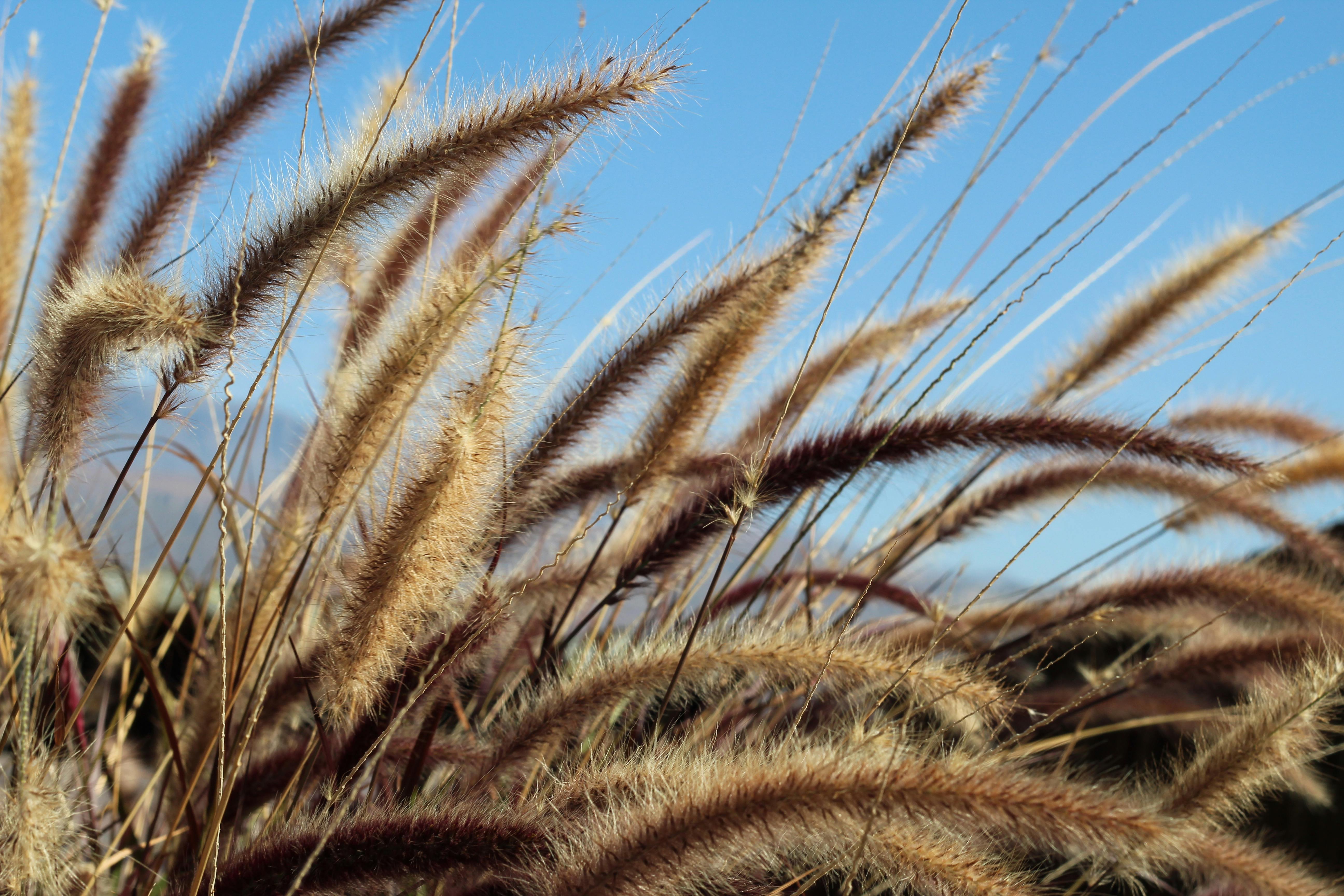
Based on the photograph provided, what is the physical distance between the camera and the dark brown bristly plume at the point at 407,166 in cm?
85

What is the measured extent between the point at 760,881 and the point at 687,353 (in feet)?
2.13

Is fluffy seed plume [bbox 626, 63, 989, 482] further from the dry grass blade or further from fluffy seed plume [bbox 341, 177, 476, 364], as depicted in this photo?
the dry grass blade

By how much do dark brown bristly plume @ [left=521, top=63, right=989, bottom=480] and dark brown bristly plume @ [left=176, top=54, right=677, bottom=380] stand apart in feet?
1.11

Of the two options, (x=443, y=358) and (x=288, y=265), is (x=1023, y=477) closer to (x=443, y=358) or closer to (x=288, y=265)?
(x=443, y=358)

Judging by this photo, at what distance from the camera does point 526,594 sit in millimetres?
1232

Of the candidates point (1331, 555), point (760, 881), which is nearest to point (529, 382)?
point (760, 881)

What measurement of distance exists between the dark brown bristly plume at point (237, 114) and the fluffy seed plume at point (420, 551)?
0.86 m

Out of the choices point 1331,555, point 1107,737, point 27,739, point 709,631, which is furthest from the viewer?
point 1107,737

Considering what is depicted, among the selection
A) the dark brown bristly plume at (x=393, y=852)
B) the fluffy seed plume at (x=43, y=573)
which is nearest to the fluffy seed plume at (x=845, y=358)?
the dark brown bristly plume at (x=393, y=852)

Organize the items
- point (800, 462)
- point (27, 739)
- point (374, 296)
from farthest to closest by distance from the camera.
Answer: point (374, 296), point (800, 462), point (27, 739)

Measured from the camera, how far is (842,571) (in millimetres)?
1286

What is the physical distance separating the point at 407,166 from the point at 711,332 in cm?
45

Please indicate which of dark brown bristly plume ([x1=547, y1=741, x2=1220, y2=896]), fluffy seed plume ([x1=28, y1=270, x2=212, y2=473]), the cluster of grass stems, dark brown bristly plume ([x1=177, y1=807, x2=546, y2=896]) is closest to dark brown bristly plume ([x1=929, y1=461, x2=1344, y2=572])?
the cluster of grass stems

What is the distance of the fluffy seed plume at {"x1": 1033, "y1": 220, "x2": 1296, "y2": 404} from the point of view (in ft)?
6.12
